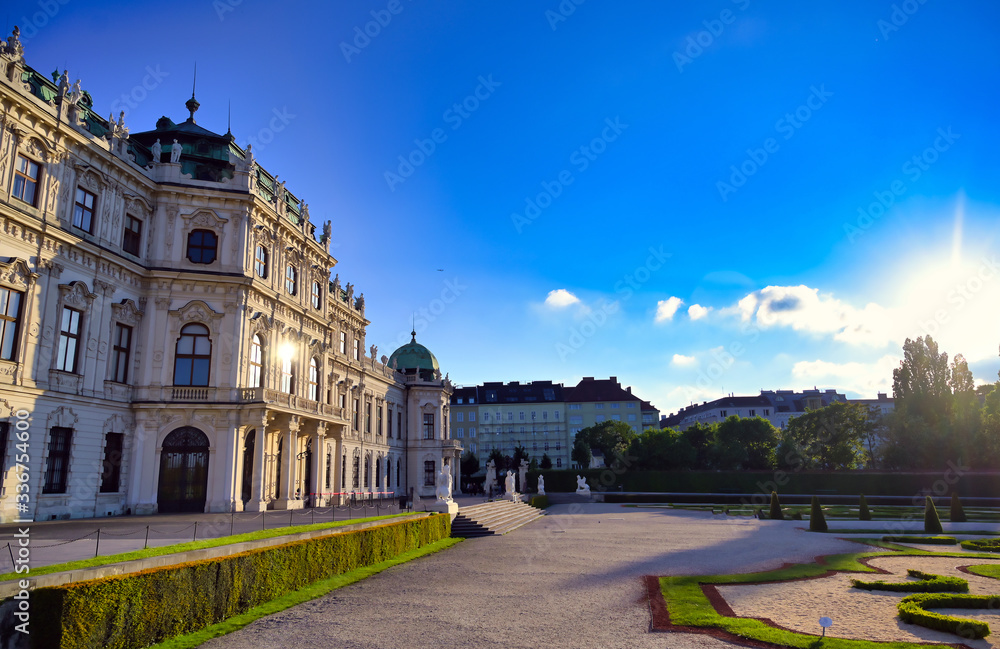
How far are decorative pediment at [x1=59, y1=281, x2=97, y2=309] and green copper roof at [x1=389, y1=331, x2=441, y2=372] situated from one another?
43.2 meters

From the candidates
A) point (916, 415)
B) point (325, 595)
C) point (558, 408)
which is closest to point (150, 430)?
point (325, 595)

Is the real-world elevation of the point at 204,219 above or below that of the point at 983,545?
above

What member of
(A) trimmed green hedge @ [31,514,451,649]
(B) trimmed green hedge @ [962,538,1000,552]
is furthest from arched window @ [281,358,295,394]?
(B) trimmed green hedge @ [962,538,1000,552]

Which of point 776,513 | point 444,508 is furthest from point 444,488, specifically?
point 776,513

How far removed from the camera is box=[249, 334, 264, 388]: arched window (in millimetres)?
32438

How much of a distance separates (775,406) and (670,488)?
67.4 metres

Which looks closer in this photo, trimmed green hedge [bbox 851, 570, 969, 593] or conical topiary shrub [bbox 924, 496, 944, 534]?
trimmed green hedge [bbox 851, 570, 969, 593]

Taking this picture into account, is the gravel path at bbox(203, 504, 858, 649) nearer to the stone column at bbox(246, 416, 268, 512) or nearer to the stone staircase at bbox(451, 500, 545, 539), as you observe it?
the stone staircase at bbox(451, 500, 545, 539)

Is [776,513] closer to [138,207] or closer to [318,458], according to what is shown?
[318,458]

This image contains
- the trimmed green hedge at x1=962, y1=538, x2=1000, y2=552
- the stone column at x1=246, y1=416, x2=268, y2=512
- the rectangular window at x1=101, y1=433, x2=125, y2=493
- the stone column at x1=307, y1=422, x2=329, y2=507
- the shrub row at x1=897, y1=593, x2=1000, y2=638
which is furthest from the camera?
the stone column at x1=307, y1=422, x2=329, y2=507

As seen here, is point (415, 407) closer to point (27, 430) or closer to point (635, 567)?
point (27, 430)

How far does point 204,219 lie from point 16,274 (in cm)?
975

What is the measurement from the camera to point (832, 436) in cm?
6725

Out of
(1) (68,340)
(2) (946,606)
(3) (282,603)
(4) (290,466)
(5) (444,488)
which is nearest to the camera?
(2) (946,606)
